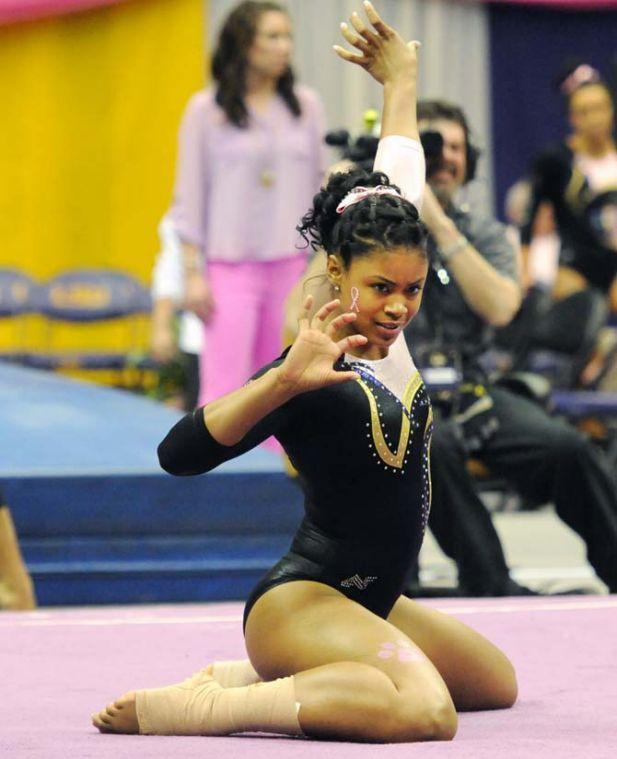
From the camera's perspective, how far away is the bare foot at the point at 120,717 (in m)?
2.79

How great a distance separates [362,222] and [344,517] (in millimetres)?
463

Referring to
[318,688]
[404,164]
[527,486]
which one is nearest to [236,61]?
[527,486]

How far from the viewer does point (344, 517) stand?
9.27ft

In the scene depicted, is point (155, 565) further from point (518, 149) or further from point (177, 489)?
point (518, 149)

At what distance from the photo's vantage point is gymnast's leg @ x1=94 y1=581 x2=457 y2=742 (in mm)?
2666

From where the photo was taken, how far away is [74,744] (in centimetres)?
266

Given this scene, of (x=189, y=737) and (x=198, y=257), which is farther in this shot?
(x=198, y=257)

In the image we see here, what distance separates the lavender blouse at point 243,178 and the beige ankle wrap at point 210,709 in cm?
282

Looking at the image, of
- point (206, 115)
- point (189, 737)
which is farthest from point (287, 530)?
point (189, 737)

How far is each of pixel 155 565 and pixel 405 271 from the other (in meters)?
2.25

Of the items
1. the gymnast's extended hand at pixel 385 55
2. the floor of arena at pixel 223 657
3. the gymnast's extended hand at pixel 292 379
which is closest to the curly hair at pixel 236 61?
the floor of arena at pixel 223 657

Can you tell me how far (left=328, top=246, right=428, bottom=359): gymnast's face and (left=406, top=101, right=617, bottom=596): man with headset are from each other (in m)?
1.39

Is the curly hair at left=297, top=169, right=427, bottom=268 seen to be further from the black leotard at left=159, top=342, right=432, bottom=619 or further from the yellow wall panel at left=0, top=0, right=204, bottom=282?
the yellow wall panel at left=0, top=0, right=204, bottom=282

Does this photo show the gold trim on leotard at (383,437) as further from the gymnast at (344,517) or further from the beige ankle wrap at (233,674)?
the beige ankle wrap at (233,674)
